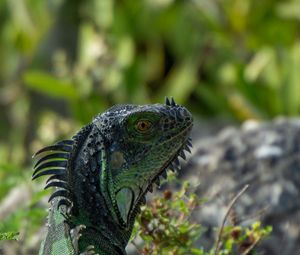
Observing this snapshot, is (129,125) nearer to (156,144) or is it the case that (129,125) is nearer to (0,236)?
(156,144)

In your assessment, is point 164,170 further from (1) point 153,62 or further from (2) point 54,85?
(1) point 153,62

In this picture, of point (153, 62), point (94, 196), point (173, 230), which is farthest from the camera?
point (153, 62)

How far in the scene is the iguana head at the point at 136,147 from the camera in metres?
3.74

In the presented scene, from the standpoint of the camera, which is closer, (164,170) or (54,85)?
(164,170)

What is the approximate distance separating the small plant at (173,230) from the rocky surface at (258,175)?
1.50 m

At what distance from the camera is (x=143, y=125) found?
12.4 feet

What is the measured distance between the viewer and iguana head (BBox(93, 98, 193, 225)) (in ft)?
12.3

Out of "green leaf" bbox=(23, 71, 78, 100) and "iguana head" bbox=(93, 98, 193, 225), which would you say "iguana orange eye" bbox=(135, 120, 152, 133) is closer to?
"iguana head" bbox=(93, 98, 193, 225)

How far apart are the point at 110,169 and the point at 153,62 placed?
8.36 meters


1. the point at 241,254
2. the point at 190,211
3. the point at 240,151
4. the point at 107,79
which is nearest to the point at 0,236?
the point at 190,211

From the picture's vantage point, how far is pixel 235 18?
36.1 feet

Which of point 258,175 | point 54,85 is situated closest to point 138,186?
point 258,175

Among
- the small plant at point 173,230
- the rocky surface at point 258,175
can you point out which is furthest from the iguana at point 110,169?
the rocky surface at point 258,175

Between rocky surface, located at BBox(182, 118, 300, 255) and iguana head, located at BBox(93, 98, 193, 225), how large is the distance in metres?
2.00
